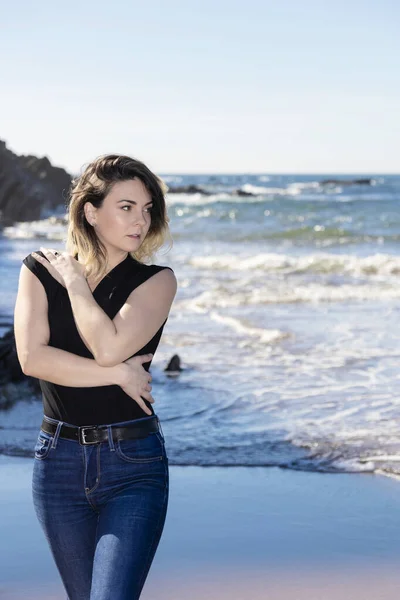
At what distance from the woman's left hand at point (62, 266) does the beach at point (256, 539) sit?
1.82m

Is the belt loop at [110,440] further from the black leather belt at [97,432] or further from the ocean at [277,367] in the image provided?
the ocean at [277,367]

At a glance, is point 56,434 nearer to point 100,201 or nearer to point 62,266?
point 62,266

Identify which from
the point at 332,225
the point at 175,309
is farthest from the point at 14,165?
the point at 175,309

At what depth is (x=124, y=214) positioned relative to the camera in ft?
9.67

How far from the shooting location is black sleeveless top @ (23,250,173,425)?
2.78 meters

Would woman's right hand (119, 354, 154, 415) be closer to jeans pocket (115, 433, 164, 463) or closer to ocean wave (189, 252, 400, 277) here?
jeans pocket (115, 433, 164, 463)

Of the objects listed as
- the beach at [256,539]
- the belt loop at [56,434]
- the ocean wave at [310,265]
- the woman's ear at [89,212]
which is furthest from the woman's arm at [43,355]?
the ocean wave at [310,265]

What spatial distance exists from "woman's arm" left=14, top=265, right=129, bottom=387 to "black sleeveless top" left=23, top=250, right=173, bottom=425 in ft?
0.08

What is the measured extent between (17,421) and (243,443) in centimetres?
172

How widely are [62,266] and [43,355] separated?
0.27 metres

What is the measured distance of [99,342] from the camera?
9.14 ft

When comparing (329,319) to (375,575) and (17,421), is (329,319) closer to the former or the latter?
(17,421)

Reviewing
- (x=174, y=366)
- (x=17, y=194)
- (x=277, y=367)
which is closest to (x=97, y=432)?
(x=174, y=366)

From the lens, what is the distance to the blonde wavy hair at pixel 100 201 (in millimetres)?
2924
